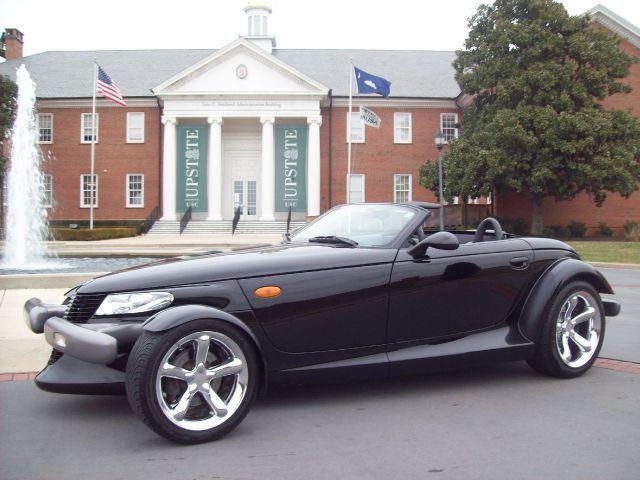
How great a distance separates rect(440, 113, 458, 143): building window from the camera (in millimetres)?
40344

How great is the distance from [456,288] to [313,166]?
111 feet

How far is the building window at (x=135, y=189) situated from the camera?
40531 millimetres

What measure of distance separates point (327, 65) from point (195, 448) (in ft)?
138

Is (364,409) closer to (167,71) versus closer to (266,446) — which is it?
(266,446)

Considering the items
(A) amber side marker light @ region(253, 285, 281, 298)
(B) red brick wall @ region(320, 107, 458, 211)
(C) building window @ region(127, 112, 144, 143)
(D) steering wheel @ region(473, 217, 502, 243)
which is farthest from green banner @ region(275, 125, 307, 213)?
(A) amber side marker light @ region(253, 285, 281, 298)

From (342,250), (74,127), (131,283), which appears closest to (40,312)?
(131,283)

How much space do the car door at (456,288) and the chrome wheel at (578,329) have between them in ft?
1.40

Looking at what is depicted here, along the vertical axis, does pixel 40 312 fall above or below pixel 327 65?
below

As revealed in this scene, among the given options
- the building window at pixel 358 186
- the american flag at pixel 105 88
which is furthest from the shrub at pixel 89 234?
the building window at pixel 358 186

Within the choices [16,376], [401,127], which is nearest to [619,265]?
[16,376]

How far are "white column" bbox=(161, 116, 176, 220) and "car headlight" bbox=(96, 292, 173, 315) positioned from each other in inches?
1366

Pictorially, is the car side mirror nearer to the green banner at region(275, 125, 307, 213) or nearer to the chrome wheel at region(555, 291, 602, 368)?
the chrome wheel at region(555, 291, 602, 368)

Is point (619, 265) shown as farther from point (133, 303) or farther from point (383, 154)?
point (383, 154)

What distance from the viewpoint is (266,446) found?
371 cm
